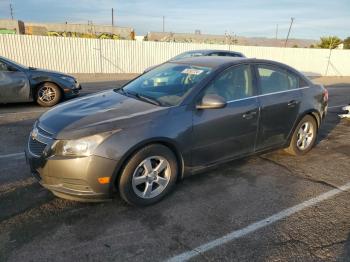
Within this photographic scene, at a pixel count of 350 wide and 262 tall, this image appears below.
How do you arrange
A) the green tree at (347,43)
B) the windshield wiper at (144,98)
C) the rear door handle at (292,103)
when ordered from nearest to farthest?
the windshield wiper at (144,98) → the rear door handle at (292,103) → the green tree at (347,43)

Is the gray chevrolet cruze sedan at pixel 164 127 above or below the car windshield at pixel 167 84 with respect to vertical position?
below

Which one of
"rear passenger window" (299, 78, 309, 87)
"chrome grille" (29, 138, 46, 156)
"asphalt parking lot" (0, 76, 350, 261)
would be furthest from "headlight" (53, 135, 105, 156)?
"rear passenger window" (299, 78, 309, 87)

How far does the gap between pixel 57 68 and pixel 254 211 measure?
1814 cm

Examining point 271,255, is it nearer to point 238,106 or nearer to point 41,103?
point 238,106

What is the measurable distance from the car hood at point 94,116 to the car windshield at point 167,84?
20cm

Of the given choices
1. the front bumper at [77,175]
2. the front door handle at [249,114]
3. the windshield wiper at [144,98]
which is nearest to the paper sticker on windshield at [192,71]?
the windshield wiper at [144,98]

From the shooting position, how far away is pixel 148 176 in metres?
3.52

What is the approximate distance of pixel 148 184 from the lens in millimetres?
3539

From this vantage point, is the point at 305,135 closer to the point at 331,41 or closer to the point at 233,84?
the point at 233,84

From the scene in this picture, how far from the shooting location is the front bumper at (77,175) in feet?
10.3

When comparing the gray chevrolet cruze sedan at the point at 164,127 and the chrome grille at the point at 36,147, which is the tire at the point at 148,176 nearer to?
the gray chevrolet cruze sedan at the point at 164,127

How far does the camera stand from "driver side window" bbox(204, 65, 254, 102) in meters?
4.03

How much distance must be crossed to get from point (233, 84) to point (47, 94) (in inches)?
249

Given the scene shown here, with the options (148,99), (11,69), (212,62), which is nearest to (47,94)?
(11,69)
